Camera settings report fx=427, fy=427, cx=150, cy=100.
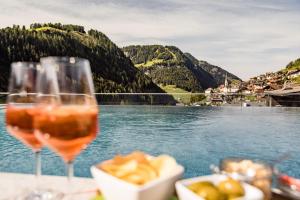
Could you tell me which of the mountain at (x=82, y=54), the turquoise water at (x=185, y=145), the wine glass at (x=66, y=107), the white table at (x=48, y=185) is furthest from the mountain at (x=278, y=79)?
the wine glass at (x=66, y=107)

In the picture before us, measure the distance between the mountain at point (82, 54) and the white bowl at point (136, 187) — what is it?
45835mm

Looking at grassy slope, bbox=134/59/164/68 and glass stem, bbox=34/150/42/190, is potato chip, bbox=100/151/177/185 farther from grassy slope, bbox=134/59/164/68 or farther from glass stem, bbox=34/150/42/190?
grassy slope, bbox=134/59/164/68

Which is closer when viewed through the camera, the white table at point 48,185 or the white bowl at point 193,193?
the white bowl at point 193,193

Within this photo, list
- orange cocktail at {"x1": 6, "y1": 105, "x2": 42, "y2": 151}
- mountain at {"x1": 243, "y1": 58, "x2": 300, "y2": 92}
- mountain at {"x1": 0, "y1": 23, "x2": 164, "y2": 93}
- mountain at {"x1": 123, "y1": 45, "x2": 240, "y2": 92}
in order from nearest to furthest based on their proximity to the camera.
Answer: orange cocktail at {"x1": 6, "y1": 105, "x2": 42, "y2": 151}, mountain at {"x1": 0, "y1": 23, "x2": 164, "y2": 93}, mountain at {"x1": 243, "y1": 58, "x2": 300, "y2": 92}, mountain at {"x1": 123, "y1": 45, "x2": 240, "y2": 92}

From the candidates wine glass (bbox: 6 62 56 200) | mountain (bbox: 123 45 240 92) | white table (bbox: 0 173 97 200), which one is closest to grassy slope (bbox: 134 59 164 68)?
mountain (bbox: 123 45 240 92)

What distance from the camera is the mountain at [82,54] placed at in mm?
55938

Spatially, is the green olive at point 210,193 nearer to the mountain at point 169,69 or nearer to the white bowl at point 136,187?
the white bowl at point 136,187

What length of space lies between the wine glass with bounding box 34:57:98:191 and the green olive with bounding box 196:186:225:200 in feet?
0.60

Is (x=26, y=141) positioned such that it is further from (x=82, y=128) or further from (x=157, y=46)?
(x=157, y=46)

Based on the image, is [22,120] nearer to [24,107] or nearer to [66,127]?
[24,107]

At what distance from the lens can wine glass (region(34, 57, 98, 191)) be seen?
0.61 m

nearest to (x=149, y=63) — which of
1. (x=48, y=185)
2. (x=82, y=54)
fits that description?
(x=82, y=54)

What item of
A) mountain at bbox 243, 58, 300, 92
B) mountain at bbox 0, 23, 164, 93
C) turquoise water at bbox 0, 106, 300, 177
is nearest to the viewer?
turquoise water at bbox 0, 106, 300, 177

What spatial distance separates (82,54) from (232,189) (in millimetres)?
69463
